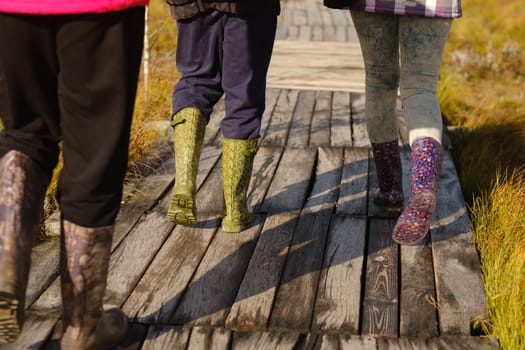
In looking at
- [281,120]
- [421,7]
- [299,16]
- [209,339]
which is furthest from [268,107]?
[299,16]

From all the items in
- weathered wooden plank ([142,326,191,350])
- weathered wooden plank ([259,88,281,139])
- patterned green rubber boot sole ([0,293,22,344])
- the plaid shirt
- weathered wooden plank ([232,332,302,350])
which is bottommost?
weathered wooden plank ([259,88,281,139])

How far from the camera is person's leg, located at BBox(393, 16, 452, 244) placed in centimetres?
314

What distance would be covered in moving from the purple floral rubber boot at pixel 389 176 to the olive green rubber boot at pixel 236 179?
65 centimetres

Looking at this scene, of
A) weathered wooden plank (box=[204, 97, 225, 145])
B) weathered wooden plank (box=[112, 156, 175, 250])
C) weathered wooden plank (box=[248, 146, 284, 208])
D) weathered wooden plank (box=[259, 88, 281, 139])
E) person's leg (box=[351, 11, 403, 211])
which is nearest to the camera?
person's leg (box=[351, 11, 403, 211])

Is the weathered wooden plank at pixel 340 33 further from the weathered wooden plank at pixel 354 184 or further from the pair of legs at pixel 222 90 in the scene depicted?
the pair of legs at pixel 222 90

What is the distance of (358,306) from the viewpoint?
9.14ft

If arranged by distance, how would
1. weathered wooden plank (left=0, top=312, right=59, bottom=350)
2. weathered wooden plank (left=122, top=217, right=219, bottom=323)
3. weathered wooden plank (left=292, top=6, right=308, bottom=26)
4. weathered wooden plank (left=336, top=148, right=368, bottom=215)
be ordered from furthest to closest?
1. weathered wooden plank (left=292, top=6, right=308, bottom=26)
2. weathered wooden plank (left=336, top=148, right=368, bottom=215)
3. weathered wooden plank (left=122, top=217, right=219, bottom=323)
4. weathered wooden plank (left=0, top=312, right=59, bottom=350)

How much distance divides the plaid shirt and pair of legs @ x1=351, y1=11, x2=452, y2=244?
0.22 feet

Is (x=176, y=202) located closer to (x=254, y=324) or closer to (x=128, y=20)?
(x=254, y=324)

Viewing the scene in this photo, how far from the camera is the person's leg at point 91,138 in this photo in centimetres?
206

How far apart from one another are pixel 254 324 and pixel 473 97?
539 centimetres

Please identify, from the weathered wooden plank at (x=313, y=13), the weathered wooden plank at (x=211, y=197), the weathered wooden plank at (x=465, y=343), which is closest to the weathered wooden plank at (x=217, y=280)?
the weathered wooden plank at (x=211, y=197)

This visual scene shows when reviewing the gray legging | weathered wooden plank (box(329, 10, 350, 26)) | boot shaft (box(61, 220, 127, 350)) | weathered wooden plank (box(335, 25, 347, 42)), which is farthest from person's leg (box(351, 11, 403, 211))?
weathered wooden plank (box(329, 10, 350, 26))

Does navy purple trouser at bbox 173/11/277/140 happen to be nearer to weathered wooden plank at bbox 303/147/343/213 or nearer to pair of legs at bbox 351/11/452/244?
pair of legs at bbox 351/11/452/244
